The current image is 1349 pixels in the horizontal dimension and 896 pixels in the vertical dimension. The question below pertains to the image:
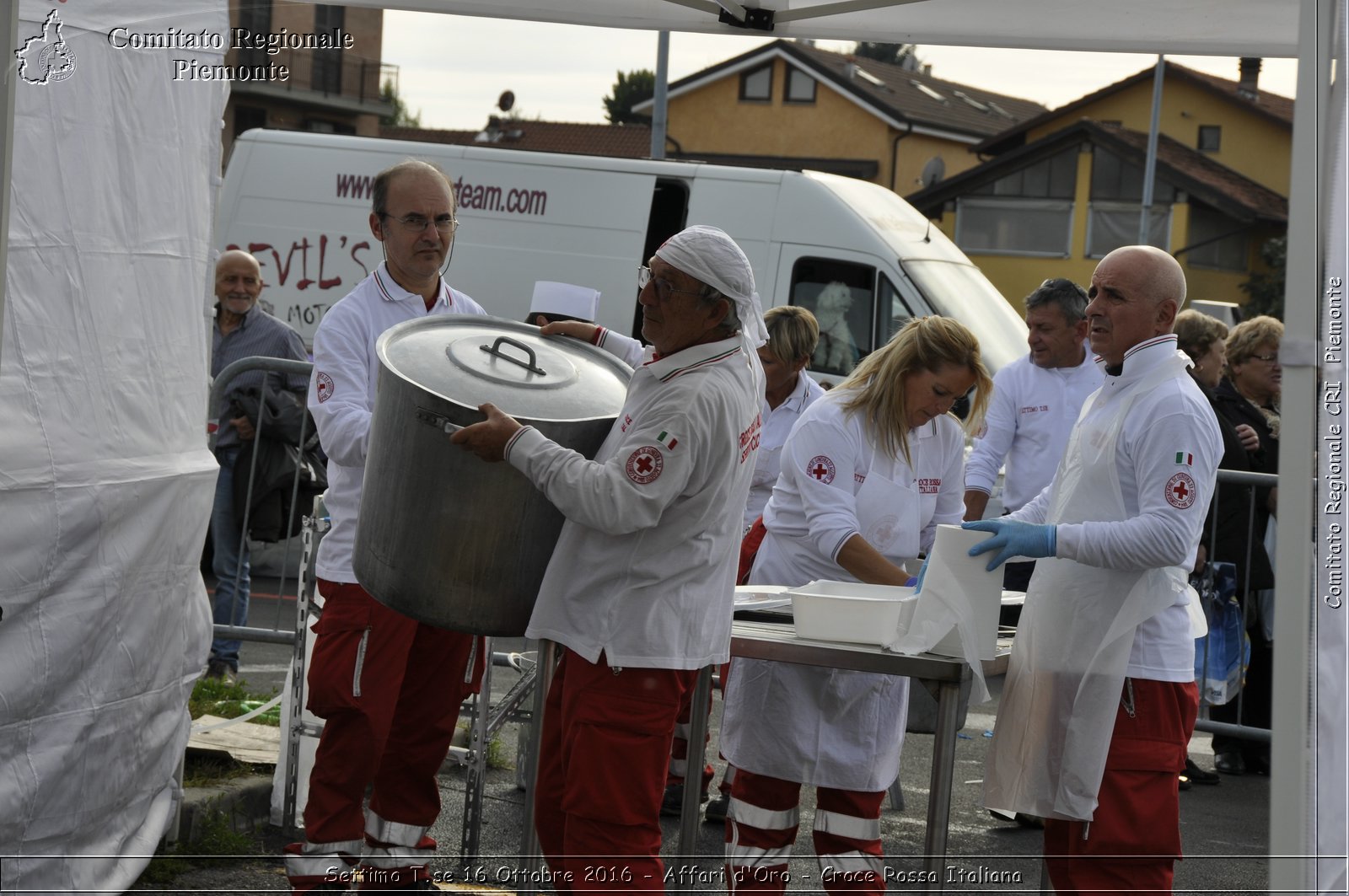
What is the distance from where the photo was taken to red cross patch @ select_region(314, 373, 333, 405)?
13.1 ft

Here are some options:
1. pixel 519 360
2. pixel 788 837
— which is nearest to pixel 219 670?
pixel 788 837

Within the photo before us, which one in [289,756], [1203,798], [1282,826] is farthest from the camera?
[1203,798]

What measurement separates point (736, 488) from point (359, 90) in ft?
143

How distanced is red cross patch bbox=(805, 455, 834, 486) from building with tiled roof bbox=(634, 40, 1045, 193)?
38.4m

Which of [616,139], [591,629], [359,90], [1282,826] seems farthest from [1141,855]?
[616,139]

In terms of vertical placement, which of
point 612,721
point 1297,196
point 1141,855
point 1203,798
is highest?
point 1297,196

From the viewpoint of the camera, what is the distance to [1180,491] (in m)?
3.44

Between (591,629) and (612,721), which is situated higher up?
(591,629)

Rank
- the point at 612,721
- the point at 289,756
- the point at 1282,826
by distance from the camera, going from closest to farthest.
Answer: the point at 1282,826 → the point at 612,721 → the point at 289,756

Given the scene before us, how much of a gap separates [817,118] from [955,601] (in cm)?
4327

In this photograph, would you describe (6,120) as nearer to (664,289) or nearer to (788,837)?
(664,289)

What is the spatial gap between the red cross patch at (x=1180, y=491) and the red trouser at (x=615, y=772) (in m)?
1.26

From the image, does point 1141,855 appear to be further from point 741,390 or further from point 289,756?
point 289,756

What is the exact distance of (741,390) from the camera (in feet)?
11.0
